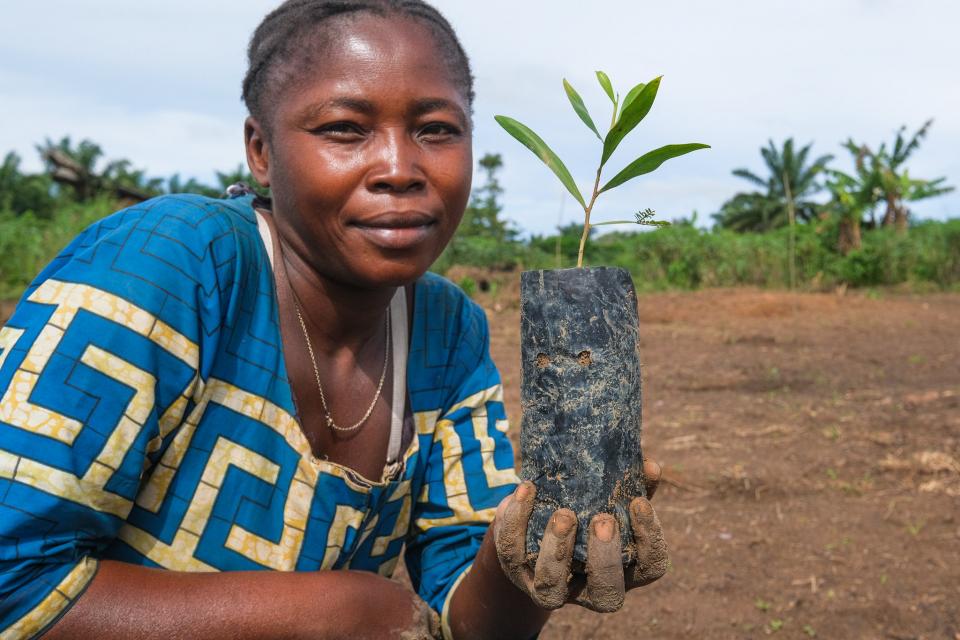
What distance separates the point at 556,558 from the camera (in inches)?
46.8

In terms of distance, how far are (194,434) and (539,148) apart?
30.2 inches

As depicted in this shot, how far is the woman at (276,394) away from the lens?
3.85ft

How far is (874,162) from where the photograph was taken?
17094 mm

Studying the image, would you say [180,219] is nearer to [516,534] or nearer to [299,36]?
[299,36]

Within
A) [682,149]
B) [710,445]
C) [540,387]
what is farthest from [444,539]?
[710,445]

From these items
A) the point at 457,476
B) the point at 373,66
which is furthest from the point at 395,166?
the point at 457,476

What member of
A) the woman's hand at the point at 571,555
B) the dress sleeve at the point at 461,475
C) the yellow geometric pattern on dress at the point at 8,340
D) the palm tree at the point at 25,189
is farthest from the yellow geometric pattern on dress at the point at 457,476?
the palm tree at the point at 25,189

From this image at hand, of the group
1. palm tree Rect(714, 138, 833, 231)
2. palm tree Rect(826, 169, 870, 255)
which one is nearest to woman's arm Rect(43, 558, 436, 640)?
palm tree Rect(826, 169, 870, 255)

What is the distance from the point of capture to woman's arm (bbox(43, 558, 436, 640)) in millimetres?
1214

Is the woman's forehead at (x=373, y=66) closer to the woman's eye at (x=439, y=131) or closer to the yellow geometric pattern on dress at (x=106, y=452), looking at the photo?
the woman's eye at (x=439, y=131)

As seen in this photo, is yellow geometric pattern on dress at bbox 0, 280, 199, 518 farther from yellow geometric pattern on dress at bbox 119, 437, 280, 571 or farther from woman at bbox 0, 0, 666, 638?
yellow geometric pattern on dress at bbox 119, 437, 280, 571

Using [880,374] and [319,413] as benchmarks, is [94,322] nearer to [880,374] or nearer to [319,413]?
[319,413]

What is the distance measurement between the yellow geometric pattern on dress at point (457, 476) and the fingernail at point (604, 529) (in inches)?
21.5

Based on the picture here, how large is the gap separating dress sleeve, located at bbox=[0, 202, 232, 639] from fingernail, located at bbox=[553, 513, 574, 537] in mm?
620
